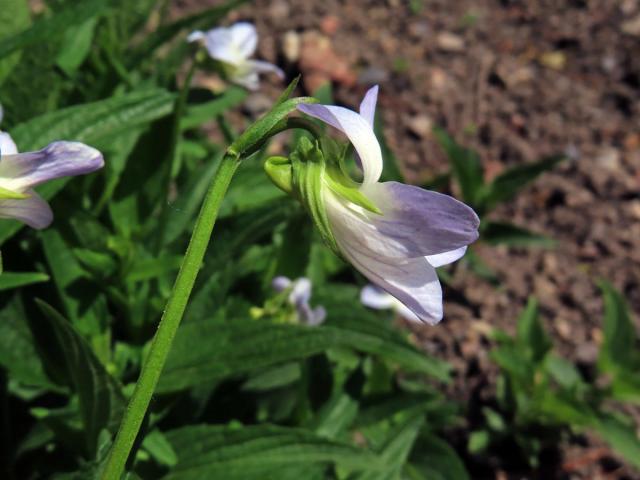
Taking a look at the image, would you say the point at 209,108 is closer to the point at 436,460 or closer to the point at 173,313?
the point at 436,460

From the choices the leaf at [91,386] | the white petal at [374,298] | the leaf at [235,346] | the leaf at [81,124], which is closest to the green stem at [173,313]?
the leaf at [91,386]

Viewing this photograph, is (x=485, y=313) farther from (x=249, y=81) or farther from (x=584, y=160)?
(x=249, y=81)

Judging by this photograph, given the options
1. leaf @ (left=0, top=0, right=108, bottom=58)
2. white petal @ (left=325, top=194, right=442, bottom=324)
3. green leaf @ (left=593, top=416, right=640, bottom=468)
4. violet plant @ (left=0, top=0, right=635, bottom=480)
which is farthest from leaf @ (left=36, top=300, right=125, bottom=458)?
green leaf @ (left=593, top=416, right=640, bottom=468)

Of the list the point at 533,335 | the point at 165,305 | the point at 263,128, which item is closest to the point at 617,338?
the point at 533,335

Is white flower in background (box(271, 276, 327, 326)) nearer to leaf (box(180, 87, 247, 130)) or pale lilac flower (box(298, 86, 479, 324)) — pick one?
leaf (box(180, 87, 247, 130))

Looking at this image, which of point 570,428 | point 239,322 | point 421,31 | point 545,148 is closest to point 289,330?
point 239,322

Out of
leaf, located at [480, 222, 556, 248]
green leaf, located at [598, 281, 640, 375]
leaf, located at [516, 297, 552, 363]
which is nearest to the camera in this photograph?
green leaf, located at [598, 281, 640, 375]
